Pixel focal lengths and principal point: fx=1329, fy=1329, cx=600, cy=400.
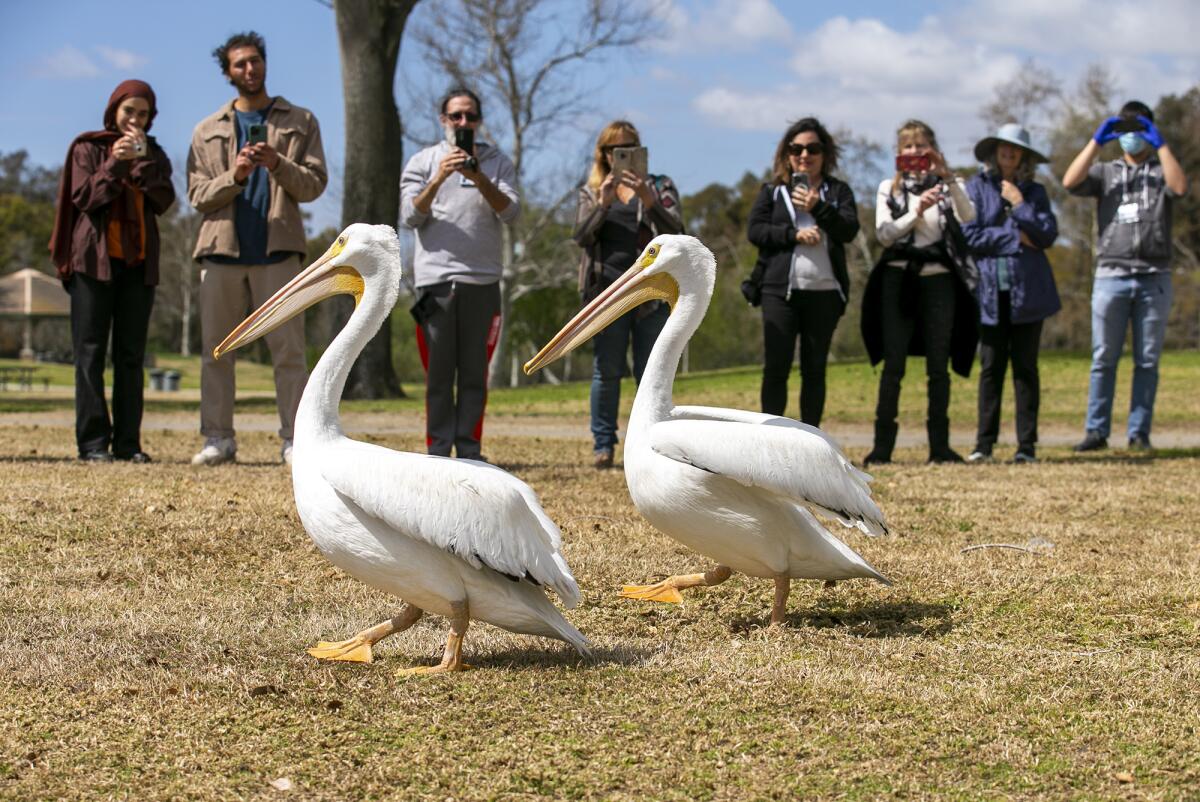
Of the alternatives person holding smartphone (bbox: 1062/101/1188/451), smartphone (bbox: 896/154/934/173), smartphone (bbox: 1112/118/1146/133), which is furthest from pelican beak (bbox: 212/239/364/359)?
smartphone (bbox: 1112/118/1146/133)

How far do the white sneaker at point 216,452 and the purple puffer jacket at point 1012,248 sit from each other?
5.26m

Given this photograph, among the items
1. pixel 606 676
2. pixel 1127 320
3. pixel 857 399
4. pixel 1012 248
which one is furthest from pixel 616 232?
pixel 857 399

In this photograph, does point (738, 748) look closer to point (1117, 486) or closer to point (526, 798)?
point (526, 798)

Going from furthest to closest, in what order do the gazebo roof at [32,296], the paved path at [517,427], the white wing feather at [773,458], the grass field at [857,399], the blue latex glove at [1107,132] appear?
the gazebo roof at [32,296] → the grass field at [857,399] → the paved path at [517,427] → the blue latex glove at [1107,132] → the white wing feather at [773,458]

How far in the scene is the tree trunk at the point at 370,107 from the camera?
17078 millimetres

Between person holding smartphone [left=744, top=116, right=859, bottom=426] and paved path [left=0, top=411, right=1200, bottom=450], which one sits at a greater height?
person holding smartphone [left=744, top=116, right=859, bottom=426]

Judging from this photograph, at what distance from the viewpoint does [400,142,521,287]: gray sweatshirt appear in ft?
26.3

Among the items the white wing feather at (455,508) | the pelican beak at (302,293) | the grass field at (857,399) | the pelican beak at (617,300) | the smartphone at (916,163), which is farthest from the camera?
the grass field at (857,399)

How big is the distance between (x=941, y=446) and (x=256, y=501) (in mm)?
5054

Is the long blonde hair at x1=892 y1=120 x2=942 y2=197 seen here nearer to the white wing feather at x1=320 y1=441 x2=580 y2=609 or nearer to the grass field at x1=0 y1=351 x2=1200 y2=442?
the grass field at x1=0 y1=351 x2=1200 y2=442

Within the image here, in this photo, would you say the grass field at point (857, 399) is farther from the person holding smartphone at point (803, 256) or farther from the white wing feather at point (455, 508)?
the white wing feather at point (455, 508)

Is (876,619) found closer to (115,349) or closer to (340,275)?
(340,275)

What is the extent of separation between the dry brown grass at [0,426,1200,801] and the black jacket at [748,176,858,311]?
2.28m

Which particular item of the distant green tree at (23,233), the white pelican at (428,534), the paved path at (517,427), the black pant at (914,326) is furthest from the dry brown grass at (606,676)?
the distant green tree at (23,233)
